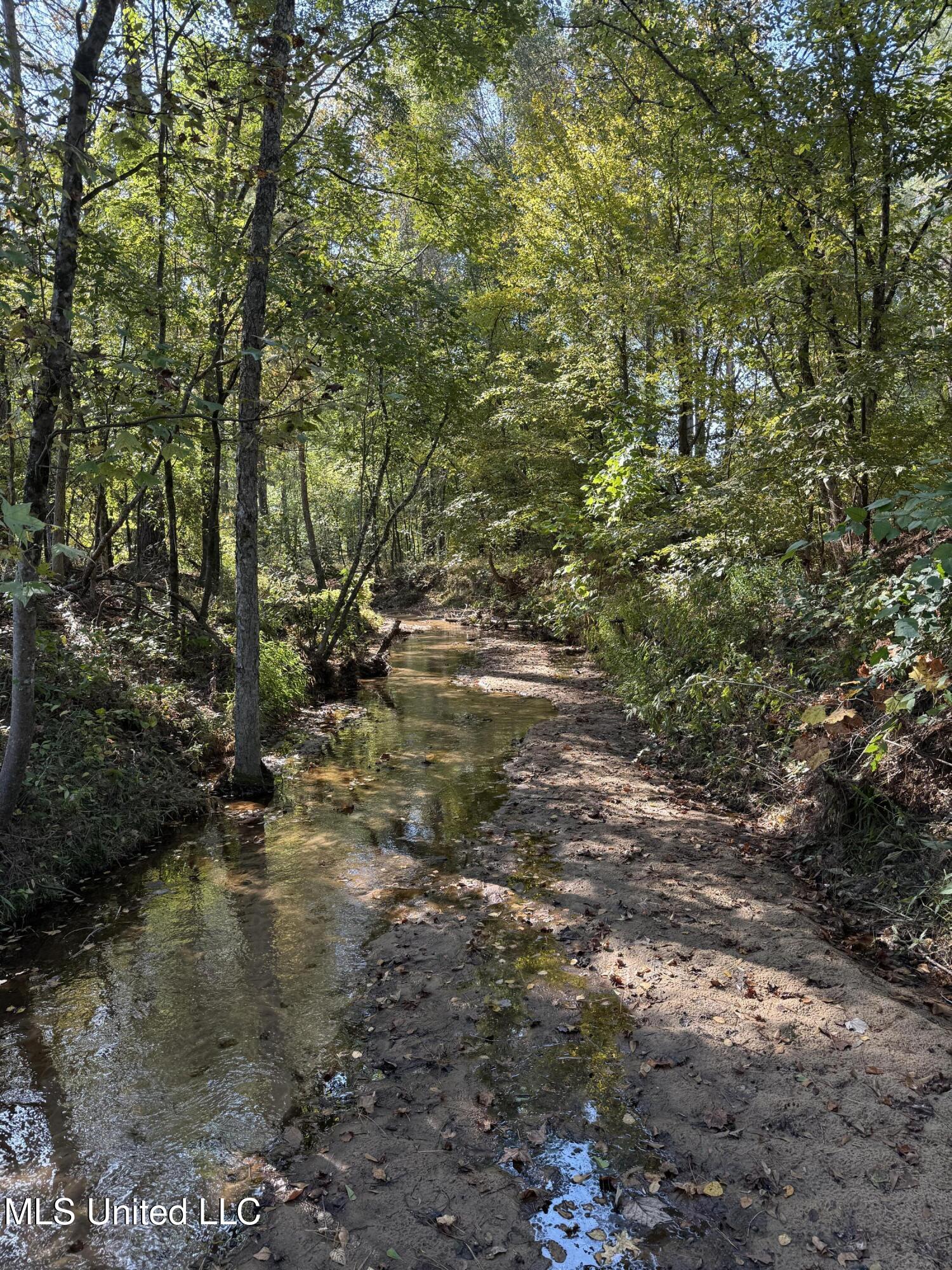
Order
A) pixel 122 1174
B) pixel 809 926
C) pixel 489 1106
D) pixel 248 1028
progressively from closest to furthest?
pixel 122 1174
pixel 489 1106
pixel 248 1028
pixel 809 926

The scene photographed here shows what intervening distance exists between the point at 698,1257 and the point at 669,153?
396 inches

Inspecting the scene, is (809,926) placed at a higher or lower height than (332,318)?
lower

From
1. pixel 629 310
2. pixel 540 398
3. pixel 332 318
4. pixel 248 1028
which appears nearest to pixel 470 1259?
pixel 248 1028

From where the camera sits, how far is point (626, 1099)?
140 inches

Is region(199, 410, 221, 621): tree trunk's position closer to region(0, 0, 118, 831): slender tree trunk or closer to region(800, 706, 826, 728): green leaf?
region(0, 0, 118, 831): slender tree trunk

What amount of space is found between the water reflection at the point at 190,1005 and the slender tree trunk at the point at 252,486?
86 cm

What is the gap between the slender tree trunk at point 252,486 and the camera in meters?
7.30

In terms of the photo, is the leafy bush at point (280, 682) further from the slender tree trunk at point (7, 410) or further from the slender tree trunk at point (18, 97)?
the slender tree trunk at point (18, 97)

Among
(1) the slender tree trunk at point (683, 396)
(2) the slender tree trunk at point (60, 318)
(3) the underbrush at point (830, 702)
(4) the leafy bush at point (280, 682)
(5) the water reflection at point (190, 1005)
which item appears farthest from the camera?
(4) the leafy bush at point (280, 682)

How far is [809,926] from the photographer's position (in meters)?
4.83

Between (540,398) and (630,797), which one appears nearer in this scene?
(630,797)

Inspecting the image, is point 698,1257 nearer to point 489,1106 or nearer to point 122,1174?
point 489,1106

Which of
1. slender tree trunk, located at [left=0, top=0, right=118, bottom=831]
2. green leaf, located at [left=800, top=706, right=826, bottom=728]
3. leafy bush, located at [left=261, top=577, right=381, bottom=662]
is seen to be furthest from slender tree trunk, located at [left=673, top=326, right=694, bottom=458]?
leafy bush, located at [left=261, top=577, right=381, bottom=662]

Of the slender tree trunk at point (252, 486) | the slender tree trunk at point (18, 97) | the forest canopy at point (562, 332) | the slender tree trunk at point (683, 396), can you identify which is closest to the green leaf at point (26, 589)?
the forest canopy at point (562, 332)
